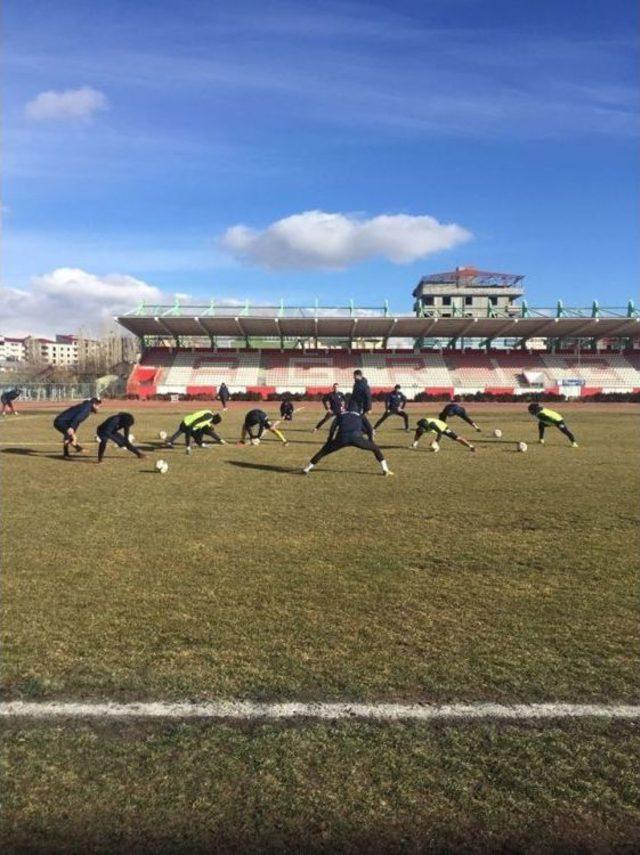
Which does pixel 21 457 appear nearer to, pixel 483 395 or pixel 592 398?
pixel 483 395

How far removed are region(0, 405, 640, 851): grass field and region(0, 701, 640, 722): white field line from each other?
0.27 ft

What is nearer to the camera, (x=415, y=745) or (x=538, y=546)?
(x=415, y=745)

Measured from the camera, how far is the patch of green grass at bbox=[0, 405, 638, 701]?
3.79 meters

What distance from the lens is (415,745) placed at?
307 centimetres

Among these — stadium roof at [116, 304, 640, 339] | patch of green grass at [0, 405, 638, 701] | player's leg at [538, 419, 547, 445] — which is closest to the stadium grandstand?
stadium roof at [116, 304, 640, 339]

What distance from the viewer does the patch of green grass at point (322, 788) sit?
2.45 m

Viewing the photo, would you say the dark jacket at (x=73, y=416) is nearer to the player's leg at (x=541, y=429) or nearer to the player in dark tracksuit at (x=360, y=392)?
the player in dark tracksuit at (x=360, y=392)

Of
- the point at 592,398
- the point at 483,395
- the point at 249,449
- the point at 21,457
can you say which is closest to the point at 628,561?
the point at 249,449

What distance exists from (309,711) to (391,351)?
176ft

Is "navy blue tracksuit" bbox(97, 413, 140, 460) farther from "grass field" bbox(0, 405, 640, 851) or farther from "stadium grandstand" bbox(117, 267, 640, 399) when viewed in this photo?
"stadium grandstand" bbox(117, 267, 640, 399)

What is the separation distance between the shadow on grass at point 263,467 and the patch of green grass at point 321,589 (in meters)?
1.33

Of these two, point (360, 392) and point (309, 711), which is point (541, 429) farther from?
point (309, 711)

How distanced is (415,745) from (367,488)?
753 centimetres

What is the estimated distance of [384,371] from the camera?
174ft
